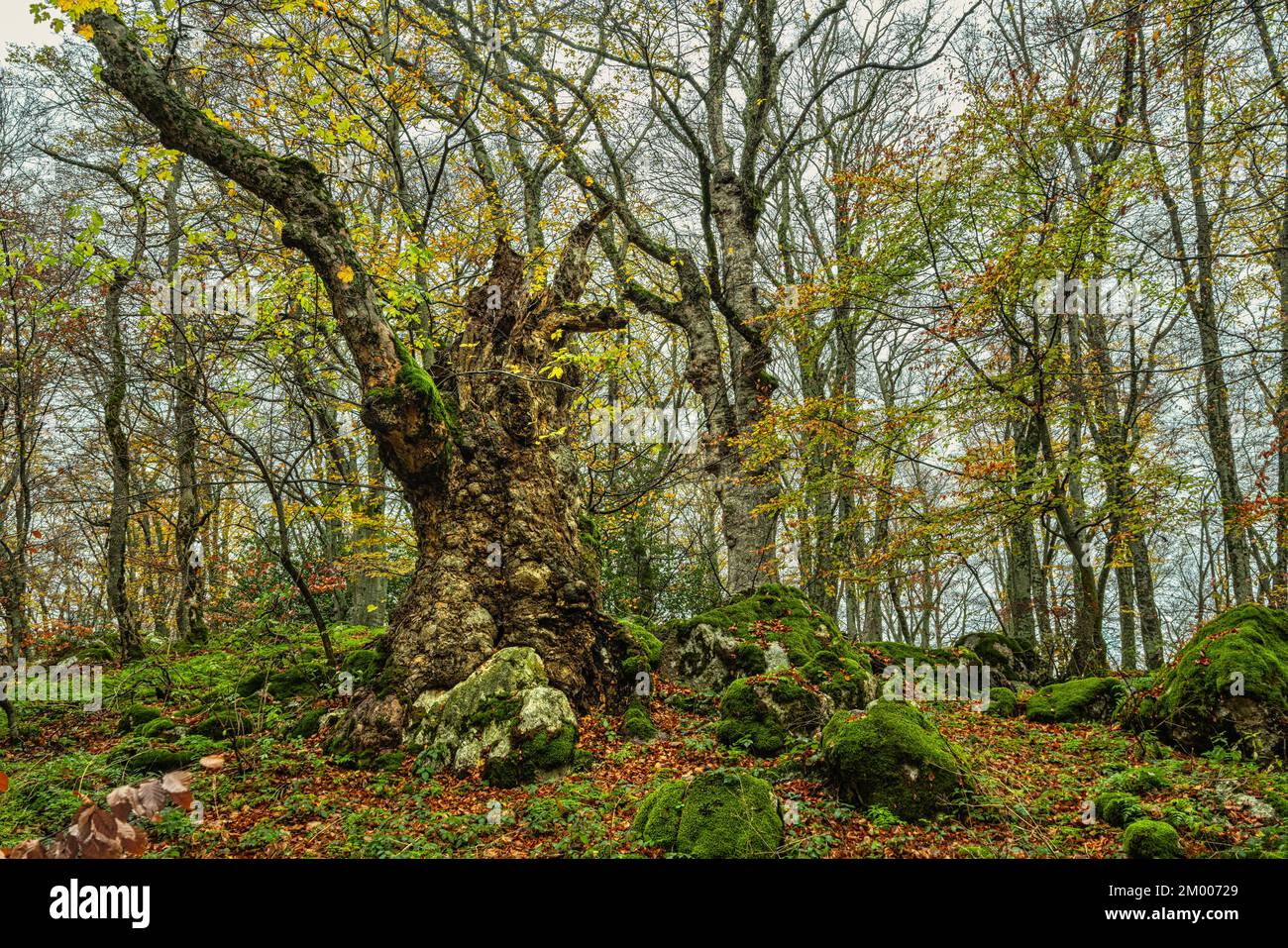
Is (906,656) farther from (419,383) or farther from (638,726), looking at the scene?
(419,383)

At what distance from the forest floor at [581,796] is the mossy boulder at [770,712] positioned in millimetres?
182

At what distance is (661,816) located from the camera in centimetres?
425

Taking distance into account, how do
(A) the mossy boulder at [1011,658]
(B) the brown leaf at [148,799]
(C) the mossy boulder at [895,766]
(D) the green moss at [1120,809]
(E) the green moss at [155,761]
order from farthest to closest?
(A) the mossy boulder at [1011,658] → (E) the green moss at [155,761] → (C) the mossy boulder at [895,766] → (D) the green moss at [1120,809] → (B) the brown leaf at [148,799]

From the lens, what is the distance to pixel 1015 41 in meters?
12.3

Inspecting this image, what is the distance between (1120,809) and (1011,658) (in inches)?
250

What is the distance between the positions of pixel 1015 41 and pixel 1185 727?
42.4 ft

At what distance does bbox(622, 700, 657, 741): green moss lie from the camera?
6090mm

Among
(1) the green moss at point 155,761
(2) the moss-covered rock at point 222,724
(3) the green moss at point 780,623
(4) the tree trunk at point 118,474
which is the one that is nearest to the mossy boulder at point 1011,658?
(3) the green moss at point 780,623

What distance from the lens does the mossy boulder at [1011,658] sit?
9875 millimetres

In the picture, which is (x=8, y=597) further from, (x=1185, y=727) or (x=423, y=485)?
(x=1185, y=727)

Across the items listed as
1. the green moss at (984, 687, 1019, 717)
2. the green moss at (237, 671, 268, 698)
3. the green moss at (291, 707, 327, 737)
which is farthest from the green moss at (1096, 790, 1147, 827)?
the green moss at (237, 671, 268, 698)

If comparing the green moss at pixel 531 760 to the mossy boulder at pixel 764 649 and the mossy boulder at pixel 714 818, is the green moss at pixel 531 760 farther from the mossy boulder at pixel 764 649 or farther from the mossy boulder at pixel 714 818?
the mossy boulder at pixel 764 649

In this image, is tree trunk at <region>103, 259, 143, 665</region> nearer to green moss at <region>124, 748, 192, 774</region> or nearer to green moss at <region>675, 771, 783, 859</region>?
green moss at <region>124, 748, 192, 774</region>

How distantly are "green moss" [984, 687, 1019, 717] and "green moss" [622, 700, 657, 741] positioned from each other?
177 inches
